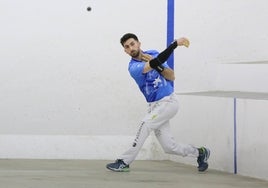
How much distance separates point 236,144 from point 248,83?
0.75m

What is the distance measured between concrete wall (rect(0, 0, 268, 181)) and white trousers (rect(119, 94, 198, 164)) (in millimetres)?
946

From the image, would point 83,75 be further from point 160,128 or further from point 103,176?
point 103,176

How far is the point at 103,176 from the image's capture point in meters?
6.07

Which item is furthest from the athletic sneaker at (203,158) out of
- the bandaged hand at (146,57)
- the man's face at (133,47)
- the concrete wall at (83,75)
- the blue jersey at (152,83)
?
the man's face at (133,47)

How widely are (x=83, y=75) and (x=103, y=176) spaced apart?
191 cm

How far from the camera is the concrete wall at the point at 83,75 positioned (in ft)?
24.7

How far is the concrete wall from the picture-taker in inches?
297

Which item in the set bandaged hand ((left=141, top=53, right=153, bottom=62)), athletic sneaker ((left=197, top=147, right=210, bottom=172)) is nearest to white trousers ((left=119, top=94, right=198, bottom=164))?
athletic sneaker ((left=197, top=147, right=210, bottom=172))

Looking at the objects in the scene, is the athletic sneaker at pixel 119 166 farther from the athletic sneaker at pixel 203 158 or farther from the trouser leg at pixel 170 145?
the athletic sneaker at pixel 203 158

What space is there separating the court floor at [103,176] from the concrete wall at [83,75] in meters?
0.42

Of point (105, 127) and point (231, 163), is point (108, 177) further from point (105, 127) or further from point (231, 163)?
point (105, 127)

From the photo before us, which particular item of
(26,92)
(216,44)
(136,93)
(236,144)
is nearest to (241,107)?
(236,144)

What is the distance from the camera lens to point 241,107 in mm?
6336

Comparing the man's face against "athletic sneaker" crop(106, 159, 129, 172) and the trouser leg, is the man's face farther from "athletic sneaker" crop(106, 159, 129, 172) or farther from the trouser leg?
"athletic sneaker" crop(106, 159, 129, 172)
